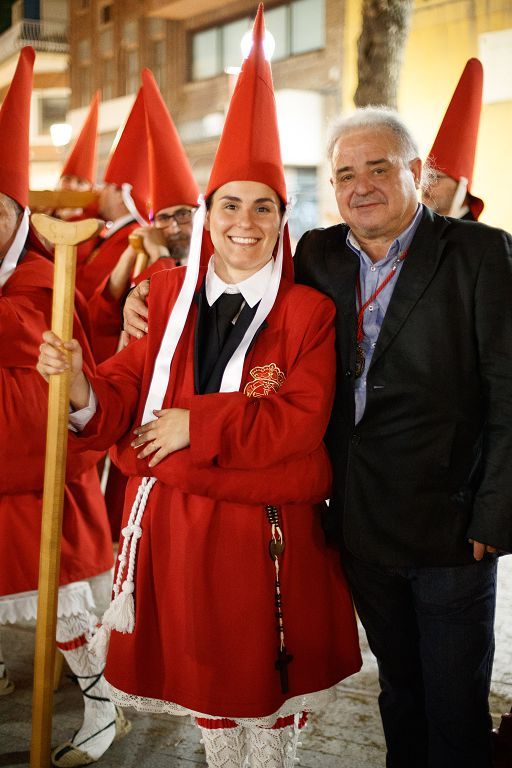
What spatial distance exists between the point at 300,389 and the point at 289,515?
1.17 feet

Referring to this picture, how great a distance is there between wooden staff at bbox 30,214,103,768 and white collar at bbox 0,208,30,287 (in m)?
0.61

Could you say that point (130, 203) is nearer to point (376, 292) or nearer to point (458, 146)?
point (458, 146)

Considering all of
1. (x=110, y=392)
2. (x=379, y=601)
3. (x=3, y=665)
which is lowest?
(x=3, y=665)

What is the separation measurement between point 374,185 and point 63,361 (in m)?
0.97

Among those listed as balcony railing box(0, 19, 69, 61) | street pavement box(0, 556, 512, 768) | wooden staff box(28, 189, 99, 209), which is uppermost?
balcony railing box(0, 19, 69, 61)

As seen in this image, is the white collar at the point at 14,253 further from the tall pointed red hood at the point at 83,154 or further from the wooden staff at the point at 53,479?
the tall pointed red hood at the point at 83,154

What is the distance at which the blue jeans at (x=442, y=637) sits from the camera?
2162 mm

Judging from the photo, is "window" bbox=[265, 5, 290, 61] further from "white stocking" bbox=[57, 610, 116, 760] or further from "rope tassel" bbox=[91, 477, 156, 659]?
"rope tassel" bbox=[91, 477, 156, 659]

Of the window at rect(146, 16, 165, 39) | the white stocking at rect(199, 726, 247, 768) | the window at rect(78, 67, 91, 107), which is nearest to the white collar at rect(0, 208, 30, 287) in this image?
the white stocking at rect(199, 726, 247, 768)

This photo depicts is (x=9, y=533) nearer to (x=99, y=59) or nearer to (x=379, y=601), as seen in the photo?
(x=379, y=601)

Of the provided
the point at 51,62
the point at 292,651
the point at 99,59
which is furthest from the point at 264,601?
the point at 51,62

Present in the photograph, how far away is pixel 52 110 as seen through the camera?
855 inches

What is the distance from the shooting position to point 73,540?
2791 millimetres

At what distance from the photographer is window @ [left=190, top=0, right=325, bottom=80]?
12.7 meters
